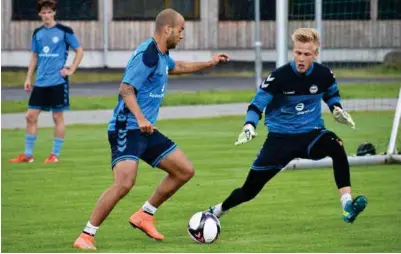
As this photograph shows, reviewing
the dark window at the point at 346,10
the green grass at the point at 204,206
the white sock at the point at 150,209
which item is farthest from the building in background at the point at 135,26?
the white sock at the point at 150,209

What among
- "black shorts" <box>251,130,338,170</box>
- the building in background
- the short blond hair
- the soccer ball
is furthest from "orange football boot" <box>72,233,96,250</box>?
the building in background

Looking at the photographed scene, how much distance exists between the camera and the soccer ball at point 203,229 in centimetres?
1058

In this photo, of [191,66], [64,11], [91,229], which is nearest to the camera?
[91,229]

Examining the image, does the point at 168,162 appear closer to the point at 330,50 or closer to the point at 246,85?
the point at 330,50

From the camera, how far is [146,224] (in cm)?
1080

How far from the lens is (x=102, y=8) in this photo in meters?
41.9

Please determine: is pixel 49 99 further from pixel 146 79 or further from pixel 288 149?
pixel 146 79

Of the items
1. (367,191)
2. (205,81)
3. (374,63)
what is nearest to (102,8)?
(205,81)

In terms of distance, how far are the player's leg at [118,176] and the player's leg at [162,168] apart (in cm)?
16

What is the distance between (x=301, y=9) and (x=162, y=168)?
8.26 m

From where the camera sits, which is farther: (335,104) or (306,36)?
(335,104)

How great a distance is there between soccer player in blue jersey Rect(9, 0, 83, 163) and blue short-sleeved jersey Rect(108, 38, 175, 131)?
6.69 metres

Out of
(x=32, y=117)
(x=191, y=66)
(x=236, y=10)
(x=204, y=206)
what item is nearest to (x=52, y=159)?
(x=32, y=117)

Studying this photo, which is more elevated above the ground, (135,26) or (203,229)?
(203,229)
